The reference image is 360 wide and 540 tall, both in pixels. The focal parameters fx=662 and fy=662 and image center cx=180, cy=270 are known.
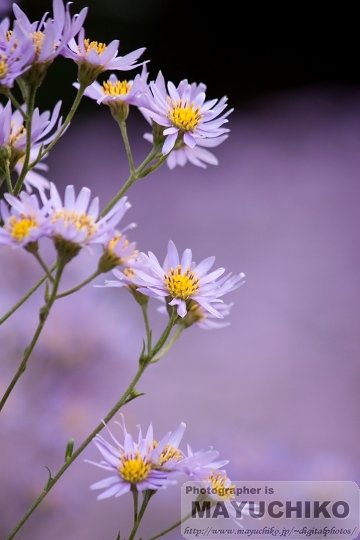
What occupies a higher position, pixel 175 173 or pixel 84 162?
pixel 175 173

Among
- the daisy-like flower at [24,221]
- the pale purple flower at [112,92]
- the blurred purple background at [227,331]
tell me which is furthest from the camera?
the blurred purple background at [227,331]

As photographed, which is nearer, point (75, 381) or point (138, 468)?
point (138, 468)

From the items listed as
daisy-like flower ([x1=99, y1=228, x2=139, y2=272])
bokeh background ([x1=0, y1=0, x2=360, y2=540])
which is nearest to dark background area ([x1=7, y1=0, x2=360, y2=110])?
bokeh background ([x1=0, y1=0, x2=360, y2=540])

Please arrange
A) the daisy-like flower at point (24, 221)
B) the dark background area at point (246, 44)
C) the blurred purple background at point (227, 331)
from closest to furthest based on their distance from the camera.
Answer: the daisy-like flower at point (24, 221) < the blurred purple background at point (227, 331) < the dark background area at point (246, 44)

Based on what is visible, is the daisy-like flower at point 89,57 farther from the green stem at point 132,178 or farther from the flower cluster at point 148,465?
the flower cluster at point 148,465

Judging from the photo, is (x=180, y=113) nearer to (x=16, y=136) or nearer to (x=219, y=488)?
(x=16, y=136)

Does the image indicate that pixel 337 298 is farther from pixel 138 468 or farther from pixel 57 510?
pixel 138 468

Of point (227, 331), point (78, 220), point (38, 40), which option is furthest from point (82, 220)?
point (227, 331)

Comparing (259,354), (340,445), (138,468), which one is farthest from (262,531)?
(259,354)

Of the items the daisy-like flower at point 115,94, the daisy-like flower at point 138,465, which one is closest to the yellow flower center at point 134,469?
the daisy-like flower at point 138,465
